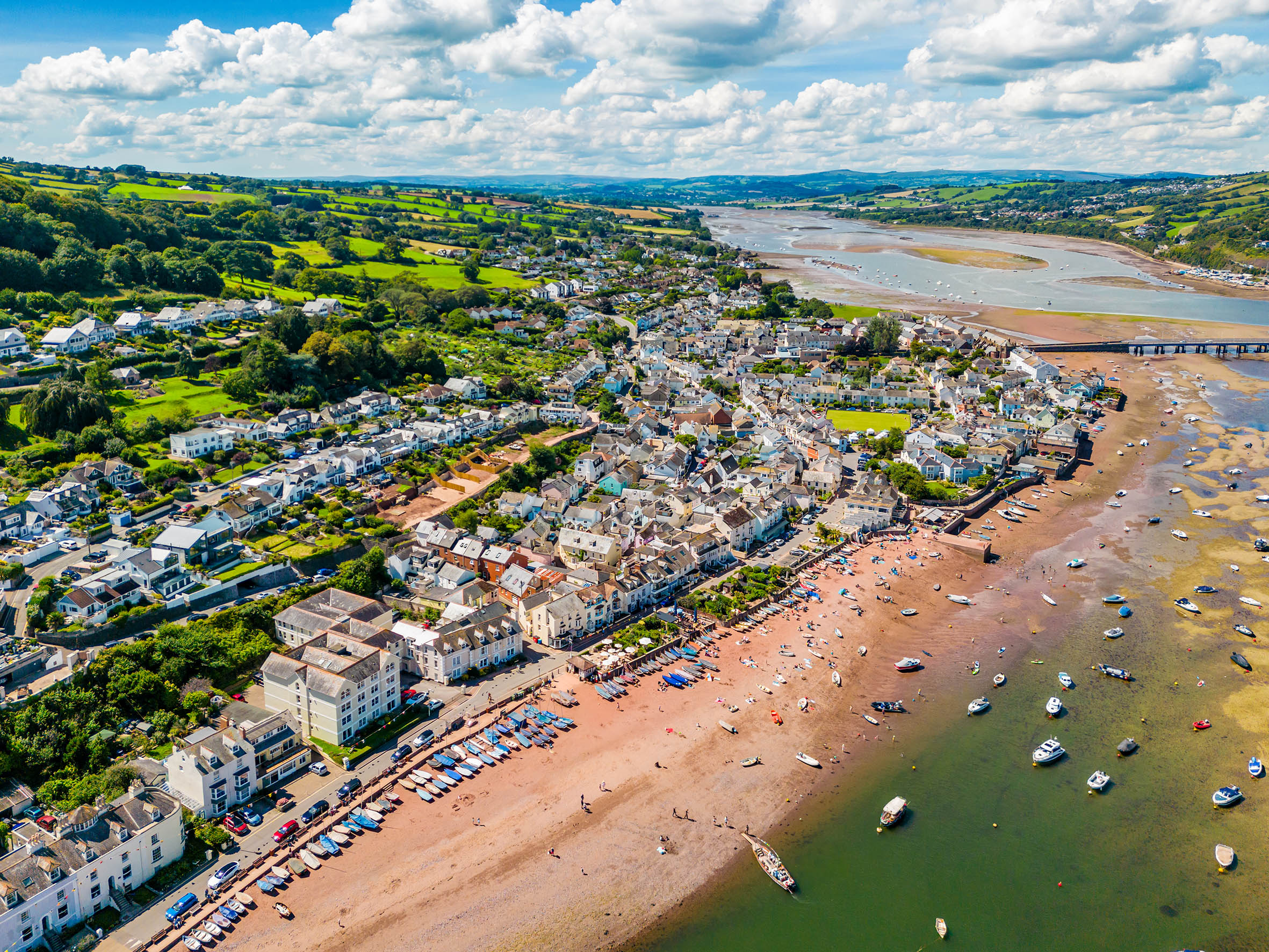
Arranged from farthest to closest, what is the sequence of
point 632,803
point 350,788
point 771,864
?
point 632,803, point 350,788, point 771,864

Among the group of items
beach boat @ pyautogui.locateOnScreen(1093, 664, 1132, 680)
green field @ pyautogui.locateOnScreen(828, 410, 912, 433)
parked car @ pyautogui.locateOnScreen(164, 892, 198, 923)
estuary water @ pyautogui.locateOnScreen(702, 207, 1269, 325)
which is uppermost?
estuary water @ pyautogui.locateOnScreen(702, 207, 1269, 325)

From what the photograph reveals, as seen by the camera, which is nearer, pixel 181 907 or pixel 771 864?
pixel 181 907

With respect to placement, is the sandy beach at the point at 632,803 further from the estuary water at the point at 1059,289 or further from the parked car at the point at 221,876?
the estuary water at the point at 1059,289

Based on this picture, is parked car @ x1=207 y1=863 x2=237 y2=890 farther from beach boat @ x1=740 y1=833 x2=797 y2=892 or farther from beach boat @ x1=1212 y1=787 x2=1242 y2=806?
beach boat @ x1=1212 y1=787 x2=1242 y2=806

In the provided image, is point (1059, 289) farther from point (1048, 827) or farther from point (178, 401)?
point (178, 401)

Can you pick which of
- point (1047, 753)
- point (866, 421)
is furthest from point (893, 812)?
point (866, 421)

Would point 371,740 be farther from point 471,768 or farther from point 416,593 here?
point 416,593

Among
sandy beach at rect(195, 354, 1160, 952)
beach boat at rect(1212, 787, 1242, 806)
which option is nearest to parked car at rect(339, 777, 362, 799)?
sandy beach at rect(195, 354, 1160, 952)
